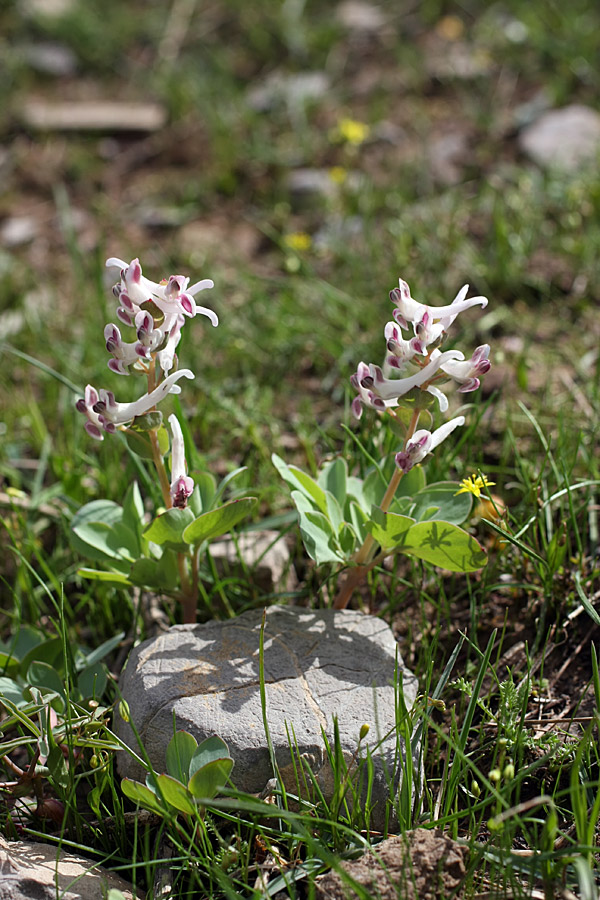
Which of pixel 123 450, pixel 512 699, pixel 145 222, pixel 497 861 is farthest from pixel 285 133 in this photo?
pixel 497 861

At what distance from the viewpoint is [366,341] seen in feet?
11.6

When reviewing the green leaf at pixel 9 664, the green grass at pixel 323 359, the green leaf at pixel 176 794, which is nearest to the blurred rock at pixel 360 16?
the green grass at pixel 323 359

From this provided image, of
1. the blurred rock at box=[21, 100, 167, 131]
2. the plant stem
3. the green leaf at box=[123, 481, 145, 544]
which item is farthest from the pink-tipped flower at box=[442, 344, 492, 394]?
the blurred rock at box=[21, 100, 167, 131]

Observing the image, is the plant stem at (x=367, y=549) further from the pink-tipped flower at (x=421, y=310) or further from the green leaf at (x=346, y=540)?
the pink-tipped flower at (x=421, y=310)

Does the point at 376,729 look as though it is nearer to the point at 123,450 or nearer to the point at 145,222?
the point at 123,450

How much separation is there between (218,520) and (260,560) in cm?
47

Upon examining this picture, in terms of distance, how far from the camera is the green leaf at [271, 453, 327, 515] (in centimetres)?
228

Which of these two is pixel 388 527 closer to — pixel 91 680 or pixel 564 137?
pixel 91 680

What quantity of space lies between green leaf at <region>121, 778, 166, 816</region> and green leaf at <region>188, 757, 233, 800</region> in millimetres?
81

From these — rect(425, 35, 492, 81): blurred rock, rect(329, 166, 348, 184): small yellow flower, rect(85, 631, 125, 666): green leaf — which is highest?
rect(425, 35, 492, 81): blurred rock

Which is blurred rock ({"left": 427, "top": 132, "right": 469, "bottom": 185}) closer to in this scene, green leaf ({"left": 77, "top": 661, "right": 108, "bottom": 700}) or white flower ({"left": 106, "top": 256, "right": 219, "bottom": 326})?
white flower ({"left": 106, "top": 256, "right": 219, "bottom": 326})

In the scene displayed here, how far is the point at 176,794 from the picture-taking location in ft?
6.04

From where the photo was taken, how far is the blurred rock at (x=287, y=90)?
5449mm

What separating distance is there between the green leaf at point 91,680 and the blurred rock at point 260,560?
1.75 ft
